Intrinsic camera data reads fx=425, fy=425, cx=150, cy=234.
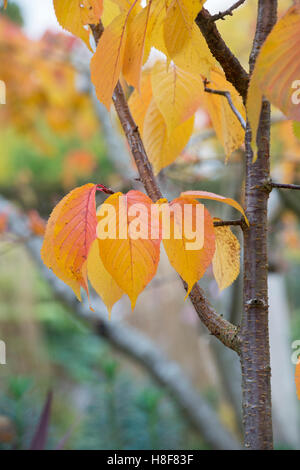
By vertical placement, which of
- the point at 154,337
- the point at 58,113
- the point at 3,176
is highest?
the point at 3,176

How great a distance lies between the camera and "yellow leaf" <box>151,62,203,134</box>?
0.91ft

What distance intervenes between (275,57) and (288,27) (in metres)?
0.01

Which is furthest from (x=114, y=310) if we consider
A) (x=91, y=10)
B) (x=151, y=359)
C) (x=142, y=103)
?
(x=91, y=10)

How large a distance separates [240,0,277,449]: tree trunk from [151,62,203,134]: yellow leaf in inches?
1.5

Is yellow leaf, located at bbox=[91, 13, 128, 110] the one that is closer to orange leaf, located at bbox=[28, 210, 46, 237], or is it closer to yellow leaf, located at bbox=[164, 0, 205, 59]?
yellow leaf, located at bbox=[164, 0, 205, 59]

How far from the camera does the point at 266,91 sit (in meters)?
0.18

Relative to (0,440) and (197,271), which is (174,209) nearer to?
(197,271)

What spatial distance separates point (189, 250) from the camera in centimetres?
24

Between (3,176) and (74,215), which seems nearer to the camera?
(74,215)

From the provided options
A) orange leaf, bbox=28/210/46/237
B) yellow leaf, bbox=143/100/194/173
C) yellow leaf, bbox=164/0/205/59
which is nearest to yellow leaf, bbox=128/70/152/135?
yellow leaf, bbox=143/100/194/173

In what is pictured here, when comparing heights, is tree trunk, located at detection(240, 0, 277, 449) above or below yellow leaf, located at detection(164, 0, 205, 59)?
below

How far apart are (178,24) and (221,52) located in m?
0.06

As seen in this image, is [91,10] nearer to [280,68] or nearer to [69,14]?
[69,14]
